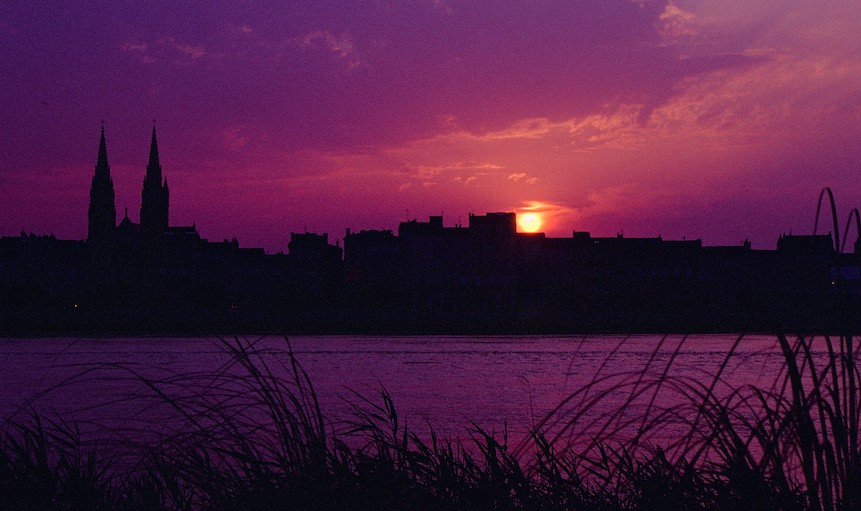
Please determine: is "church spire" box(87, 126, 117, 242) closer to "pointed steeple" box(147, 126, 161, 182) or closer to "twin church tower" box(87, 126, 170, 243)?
"twin church tower" box(87, 126, 170, 243)

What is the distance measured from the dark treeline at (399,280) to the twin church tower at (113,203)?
129 cm

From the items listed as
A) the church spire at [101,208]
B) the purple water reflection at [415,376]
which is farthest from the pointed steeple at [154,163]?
the purple water reflection at [415,376]

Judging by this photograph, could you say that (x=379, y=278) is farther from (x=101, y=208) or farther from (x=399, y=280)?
(x=101, y=208)

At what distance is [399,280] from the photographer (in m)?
91.9

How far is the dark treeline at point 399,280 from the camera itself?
224 ft

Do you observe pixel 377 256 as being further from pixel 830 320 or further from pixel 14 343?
pixel 830 320

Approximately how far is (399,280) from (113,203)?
3944cm

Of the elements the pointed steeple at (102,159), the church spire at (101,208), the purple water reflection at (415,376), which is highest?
the pointed steeple at (102,159)

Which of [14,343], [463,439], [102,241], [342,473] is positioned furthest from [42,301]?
[342,473]

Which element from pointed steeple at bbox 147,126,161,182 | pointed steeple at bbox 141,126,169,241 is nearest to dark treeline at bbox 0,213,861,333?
pointed steeple at bbox 141,126,169,241

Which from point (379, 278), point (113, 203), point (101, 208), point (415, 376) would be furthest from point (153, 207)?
point (415, 376)

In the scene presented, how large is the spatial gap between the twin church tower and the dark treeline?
1.29m

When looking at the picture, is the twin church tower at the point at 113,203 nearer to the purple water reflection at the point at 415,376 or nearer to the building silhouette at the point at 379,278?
the building silhouette at the point at 379,278

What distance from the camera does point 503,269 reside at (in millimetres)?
91938
